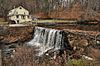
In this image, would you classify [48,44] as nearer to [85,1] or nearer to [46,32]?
[46,32]

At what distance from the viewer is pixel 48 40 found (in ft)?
90.9

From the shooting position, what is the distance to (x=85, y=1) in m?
53.2

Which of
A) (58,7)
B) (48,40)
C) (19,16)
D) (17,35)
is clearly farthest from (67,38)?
(58,7)

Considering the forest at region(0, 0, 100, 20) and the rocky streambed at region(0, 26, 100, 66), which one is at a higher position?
the forest at region(0, 0, 100, 20)

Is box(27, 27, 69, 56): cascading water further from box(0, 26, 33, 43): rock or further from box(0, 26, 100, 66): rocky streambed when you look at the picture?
box(0, 26, 33, 43): rock

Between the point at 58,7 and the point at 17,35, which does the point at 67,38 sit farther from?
the point at 58,7

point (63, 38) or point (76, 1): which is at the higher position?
point (76, 1)

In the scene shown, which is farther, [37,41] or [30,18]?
[30,18]

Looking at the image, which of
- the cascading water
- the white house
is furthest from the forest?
the cascading water

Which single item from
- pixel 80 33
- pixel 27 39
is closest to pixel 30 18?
pixel 27 39

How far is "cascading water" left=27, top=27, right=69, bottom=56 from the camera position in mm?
25359

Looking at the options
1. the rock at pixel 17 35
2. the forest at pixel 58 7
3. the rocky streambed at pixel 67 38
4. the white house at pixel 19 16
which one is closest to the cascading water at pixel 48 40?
the rocky streambed at pixel 67 38

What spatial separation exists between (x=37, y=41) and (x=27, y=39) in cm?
182

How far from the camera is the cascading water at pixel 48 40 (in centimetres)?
2536
